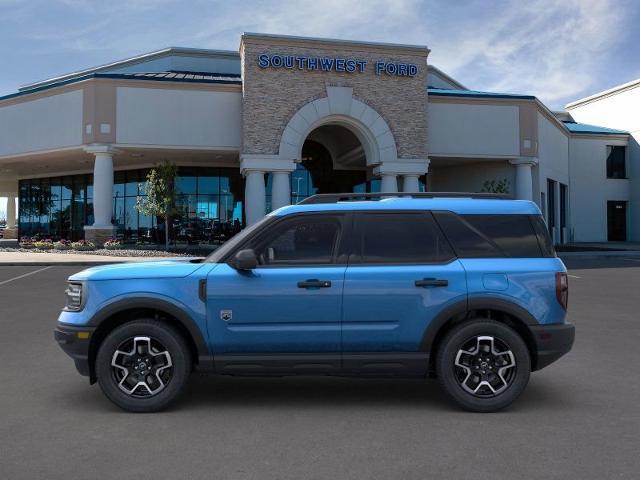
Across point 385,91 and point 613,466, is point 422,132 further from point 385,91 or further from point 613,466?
point 613,466

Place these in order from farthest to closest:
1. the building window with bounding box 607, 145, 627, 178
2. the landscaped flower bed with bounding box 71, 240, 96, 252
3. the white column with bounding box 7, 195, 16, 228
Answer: the white column with bounding box 7, 195, 16, 228 < the building window with bounding box 607, 145, 627, 178 < the landscaped flower bed with bounding box 71, 240, 96, 252

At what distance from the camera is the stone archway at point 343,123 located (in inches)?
1064

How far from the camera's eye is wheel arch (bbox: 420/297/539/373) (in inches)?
191

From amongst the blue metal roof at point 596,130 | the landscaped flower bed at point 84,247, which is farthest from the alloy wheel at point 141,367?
the blue metal roof at point 596,130

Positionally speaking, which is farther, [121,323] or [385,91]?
[385,91]

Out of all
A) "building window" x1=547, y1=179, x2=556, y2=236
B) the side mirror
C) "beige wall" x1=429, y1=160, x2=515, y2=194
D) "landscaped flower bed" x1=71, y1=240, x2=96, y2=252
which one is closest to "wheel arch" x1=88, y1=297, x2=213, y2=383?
the side mirror

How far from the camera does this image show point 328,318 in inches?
190

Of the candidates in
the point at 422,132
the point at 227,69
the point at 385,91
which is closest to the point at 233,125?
the point at 385,91

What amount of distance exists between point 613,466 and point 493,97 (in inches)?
1146

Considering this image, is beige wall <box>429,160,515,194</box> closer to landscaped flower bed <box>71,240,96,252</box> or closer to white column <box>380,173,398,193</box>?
white column <box>380,173,398,193</box>

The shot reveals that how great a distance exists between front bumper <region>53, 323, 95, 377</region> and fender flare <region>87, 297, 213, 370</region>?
98mm

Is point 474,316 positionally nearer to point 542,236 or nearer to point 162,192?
point 542,236

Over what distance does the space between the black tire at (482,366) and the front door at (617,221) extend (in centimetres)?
4156

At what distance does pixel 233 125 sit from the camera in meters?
28.2
